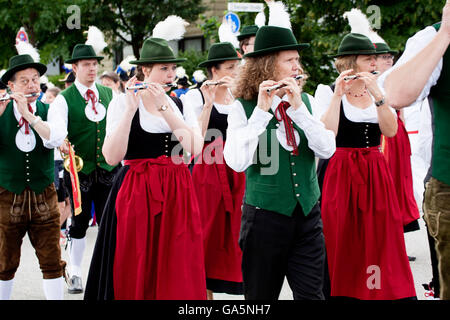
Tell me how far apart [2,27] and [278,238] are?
18.6 m

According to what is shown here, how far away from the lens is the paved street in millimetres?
5855

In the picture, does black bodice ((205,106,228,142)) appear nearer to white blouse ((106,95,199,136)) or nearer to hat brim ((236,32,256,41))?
hat brim ((236,32,256,41))

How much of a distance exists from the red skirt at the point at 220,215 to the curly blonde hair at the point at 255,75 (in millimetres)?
1666

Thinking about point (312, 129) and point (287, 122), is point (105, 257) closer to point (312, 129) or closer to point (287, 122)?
point (287, 122)

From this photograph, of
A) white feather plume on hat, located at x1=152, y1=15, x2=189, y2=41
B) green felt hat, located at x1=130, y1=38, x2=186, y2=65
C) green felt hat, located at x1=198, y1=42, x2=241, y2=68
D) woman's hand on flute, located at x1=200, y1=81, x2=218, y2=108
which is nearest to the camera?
green felt hat, located at x1=130, y1=38, x2=186, y2=65

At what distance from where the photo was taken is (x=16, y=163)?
495 cm

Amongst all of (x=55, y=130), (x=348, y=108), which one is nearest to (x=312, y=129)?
(x=348, y=108)

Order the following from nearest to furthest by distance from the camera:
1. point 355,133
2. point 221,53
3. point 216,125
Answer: point 355,133 < point 216,125 < point 221,53

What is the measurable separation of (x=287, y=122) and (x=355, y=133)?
1.35 meters

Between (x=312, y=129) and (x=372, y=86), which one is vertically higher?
(x=372, y=86)

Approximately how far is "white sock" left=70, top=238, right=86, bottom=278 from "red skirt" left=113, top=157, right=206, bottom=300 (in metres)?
2.01

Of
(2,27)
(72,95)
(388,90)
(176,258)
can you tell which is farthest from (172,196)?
(2,27)

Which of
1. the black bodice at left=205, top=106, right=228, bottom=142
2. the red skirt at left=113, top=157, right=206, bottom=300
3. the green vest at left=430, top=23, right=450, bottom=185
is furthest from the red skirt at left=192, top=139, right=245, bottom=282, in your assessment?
the green vest at left=430, top=23, right=450, bottom=185
